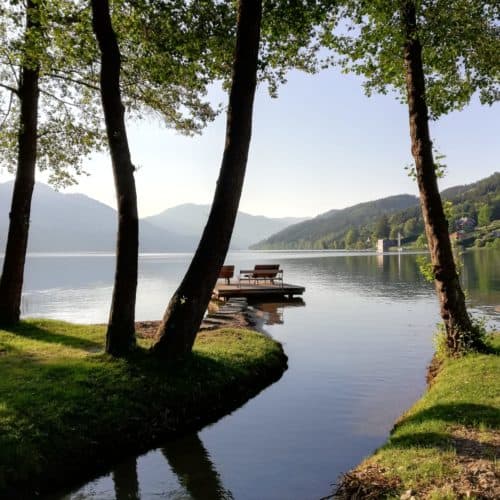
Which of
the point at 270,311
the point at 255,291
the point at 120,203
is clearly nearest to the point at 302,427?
the point at 120,203

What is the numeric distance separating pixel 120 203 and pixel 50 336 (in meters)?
6.02

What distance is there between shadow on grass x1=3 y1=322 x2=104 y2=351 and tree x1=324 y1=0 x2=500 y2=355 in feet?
30.7

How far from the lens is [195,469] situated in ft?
23.4

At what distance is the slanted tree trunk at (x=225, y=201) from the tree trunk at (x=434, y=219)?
443 centimetres

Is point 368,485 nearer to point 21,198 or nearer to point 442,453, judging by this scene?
point 442,453

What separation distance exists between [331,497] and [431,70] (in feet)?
39.4

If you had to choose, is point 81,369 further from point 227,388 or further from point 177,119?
point 177,119

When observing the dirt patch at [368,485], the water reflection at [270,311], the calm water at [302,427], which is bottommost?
the calm water at [302,427]

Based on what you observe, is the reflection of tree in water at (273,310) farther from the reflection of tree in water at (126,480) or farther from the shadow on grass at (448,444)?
the shadow on grass at (448,444)

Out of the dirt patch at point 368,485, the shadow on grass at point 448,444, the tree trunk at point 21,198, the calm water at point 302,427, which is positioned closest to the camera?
the dirt patch at point 368,485

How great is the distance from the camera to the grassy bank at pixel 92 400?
6.67 metres

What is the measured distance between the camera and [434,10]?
11.0 m

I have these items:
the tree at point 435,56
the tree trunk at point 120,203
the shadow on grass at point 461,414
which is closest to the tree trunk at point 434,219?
the tree at point 435,56

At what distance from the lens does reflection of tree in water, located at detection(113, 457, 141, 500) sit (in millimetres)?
6309
